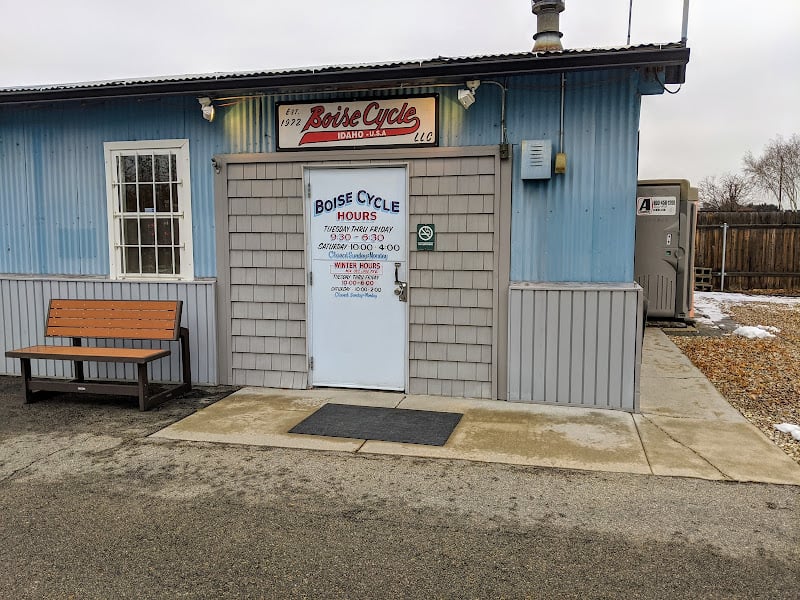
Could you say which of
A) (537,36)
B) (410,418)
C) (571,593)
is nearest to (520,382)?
(410,418)

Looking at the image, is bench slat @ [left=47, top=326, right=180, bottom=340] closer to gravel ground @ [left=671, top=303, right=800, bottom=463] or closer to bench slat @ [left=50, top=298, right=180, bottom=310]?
bench slat @ [left=50, top=298, right=180, bottom=310]

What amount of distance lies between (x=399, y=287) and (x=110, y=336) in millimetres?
3025

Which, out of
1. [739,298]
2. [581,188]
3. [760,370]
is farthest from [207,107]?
[739,298]

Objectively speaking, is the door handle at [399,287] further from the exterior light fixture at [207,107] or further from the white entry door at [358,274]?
the exterior light fixture at [207,107]

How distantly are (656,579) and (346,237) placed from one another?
427cm

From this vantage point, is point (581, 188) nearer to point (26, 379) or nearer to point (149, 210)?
point (149, 210)

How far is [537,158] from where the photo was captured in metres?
5.68

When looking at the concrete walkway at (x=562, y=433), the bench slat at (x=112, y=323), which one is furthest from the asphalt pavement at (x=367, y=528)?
the bench slat at (x=112, y=323)

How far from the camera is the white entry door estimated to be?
622 cm

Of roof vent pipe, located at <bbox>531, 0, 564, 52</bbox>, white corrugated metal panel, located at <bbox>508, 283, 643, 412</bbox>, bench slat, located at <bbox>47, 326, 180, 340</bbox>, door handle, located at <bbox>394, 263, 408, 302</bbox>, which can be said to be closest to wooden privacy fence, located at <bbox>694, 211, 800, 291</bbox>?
roof vent pipe, located at <bbox>531, 0, 564, 52</bbox>

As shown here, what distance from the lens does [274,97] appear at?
6324 millimetres

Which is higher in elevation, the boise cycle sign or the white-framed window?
the boise cycle sign

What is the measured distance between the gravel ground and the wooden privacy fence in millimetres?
5375

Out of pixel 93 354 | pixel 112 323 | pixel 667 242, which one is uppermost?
pixel 667 242
